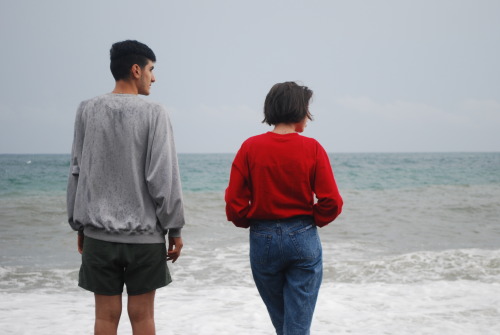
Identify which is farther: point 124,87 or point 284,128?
point 284,128

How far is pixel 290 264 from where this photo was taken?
2.50 m

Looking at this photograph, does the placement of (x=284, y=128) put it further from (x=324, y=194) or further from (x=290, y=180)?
(x=324, y=194)

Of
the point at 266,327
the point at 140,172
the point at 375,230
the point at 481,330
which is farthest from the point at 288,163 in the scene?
the point at 375,230

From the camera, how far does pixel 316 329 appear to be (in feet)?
13.6

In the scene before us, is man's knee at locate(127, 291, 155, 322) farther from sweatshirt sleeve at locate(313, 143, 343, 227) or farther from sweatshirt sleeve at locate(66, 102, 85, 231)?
sweatshirt sleeve at locate(313, 143, 343, 227)

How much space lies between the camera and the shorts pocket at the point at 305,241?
7.95ft

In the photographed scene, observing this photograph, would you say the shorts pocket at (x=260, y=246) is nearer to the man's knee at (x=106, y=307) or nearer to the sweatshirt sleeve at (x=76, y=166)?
the man's knee at (x=106, y=307)

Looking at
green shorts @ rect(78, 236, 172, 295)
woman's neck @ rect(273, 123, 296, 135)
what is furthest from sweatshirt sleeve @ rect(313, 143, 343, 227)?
green shorts @ rect(78, 236, 172, 295)

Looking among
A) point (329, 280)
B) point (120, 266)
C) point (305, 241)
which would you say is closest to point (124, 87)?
point (120, 266)

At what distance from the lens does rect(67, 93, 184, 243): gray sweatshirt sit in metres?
2.29

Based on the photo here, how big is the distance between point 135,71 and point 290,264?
3.77 ft

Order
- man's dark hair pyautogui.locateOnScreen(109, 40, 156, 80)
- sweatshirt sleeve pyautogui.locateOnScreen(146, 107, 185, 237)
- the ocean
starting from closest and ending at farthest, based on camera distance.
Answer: sweatshirt sleeve pyautogui.locateOnScreen(146, 107, 185, 237)
man's dark hair pyautogui.locateOnScreen(109, 40, 156, 80)
the ocean

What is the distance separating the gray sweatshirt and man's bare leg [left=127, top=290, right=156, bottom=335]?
0.27 m

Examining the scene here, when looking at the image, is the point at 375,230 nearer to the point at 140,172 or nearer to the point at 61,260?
the point at 61,260
